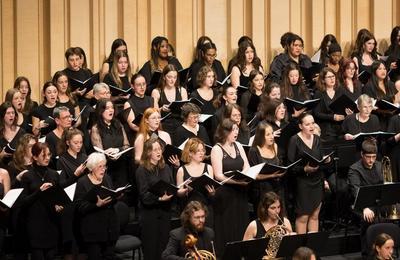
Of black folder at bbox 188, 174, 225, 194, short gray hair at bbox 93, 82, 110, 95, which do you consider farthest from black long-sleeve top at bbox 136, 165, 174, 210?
short gray hair at bbox 93, 82, 110, 95

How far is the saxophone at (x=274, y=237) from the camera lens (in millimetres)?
7051

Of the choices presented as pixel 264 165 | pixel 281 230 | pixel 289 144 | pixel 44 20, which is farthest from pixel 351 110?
pixel 44 20

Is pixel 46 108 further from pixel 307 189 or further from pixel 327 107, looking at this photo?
pixel 327 107

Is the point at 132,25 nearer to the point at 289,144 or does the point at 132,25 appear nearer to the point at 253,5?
the point at 253,5

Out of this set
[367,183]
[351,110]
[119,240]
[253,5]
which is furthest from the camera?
[253,5]

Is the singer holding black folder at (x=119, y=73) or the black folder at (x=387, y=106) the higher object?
the singer holding black folder at (x=119, y=73)

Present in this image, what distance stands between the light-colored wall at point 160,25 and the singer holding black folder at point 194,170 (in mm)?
2908

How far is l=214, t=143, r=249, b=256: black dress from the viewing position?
27.2 ft

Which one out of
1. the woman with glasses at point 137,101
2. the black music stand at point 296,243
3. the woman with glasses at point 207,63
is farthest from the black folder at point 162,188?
the woman with glasses at point 207,63

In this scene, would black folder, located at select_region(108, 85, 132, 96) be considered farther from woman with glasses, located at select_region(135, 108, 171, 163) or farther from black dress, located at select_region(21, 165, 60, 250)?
black dress, located at select_region(21, 165, 60, 250)

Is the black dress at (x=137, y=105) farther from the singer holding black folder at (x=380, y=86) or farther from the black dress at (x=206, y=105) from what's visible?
the singer holding black folder at (x=380, y=86)

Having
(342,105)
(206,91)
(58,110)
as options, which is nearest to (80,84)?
(58,110)

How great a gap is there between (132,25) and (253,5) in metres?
1.65

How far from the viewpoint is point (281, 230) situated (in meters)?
7.36
